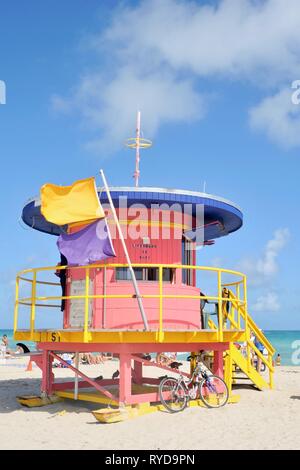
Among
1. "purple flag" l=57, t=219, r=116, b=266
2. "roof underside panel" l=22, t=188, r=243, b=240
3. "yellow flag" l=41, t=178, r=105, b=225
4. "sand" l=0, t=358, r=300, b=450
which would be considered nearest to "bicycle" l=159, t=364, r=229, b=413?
"sand" l=0, t=358, r=300, b=450

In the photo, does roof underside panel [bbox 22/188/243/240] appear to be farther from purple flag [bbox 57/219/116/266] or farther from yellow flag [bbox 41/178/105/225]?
purple flag [bbox 57/219/116/266]

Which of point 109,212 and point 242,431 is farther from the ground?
point 109,212

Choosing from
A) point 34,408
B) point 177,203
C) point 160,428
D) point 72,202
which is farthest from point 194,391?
point 72,202

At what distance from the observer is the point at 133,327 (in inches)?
543

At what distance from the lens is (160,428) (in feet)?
37.6

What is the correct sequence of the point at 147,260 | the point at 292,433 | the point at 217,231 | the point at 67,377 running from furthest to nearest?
the point at 67,377 < the point at 217,231 < the point at 147,260 < the point at 292,433

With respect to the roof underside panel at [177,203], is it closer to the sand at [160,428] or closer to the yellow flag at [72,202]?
the yellow flag at [72,202]

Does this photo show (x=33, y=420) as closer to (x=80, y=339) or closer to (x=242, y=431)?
(x=80, y=339)

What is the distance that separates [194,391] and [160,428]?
2566 millimetres

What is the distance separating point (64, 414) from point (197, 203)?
20.5 ft

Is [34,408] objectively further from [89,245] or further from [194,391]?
[89,245]

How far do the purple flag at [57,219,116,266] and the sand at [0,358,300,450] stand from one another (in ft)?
12.0

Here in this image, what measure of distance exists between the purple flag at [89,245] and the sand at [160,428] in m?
3.66

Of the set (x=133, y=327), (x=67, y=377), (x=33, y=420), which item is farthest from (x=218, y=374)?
(x=67, y=377)
